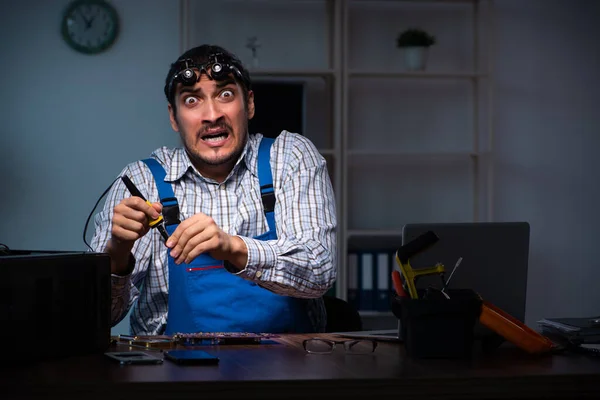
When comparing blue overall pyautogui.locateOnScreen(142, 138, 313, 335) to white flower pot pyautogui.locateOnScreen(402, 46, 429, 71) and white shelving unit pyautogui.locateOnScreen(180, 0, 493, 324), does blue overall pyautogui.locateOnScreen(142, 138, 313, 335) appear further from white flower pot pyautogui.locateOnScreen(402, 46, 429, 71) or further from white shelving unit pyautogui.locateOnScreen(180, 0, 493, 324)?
white flower pot pyautogui.locateOnScreen(402, 46, 429, 71)

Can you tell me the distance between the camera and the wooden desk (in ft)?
3.82

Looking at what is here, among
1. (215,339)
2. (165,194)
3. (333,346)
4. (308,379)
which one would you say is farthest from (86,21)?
(308,379)

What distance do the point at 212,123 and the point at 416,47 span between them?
74.6 inches

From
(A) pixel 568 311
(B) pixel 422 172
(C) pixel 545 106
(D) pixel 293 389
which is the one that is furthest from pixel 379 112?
(D) pixel 293 389

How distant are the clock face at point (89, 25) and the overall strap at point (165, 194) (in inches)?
73.8

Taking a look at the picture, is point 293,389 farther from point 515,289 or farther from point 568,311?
point 568,311

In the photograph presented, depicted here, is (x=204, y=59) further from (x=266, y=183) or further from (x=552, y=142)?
(x=552, y=142)

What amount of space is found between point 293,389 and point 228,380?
9 centimetres

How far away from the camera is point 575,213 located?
13.8 feet

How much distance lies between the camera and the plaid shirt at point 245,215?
6.51 ft

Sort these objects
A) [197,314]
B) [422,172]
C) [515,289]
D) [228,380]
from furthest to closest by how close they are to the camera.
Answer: [422,172] → [197,314] → [515,289] → [228,380]

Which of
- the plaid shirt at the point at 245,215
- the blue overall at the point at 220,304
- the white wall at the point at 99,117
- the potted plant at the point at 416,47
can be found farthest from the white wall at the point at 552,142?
the blue overall at the point at 220,304

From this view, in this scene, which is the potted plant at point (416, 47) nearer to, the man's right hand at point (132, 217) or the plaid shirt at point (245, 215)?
the plaid shirt at point (245, 215)

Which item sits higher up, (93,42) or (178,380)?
(93,42)
